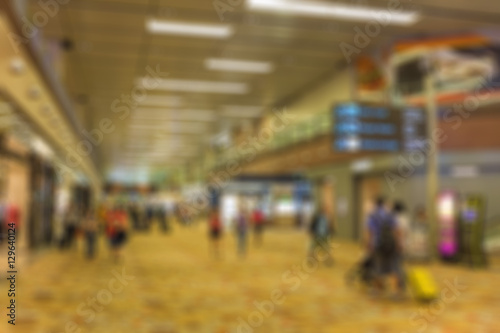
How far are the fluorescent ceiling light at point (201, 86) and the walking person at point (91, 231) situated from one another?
16.5 feet

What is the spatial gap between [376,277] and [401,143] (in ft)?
12.6

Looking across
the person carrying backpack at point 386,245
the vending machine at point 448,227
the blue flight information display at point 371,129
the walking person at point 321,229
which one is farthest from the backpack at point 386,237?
the vending machine at point 448,227

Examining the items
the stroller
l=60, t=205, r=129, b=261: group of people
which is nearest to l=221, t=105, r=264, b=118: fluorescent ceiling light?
l=60, t=205, r=129, b=261: group of people

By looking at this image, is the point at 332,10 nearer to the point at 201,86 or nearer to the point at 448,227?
the point at 448,227

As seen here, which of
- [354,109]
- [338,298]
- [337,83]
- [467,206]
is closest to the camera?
[338,298]

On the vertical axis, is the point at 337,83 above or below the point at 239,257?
above

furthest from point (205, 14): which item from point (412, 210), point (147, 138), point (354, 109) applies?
point (147, 138)

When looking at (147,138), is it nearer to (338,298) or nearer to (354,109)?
(354,109)

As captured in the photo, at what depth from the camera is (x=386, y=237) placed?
834 centimetres

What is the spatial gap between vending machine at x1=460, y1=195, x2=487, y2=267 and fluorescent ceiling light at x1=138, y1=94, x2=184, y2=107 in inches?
446

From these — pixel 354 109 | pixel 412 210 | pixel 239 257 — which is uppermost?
pixel 354 109

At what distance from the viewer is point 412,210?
54.9ft

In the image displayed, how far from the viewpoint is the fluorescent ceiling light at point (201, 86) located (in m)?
17.4

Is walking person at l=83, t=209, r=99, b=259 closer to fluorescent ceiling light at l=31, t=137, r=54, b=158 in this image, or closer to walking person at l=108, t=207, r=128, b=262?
walking person at l=108, t=207, r=128, b=262
